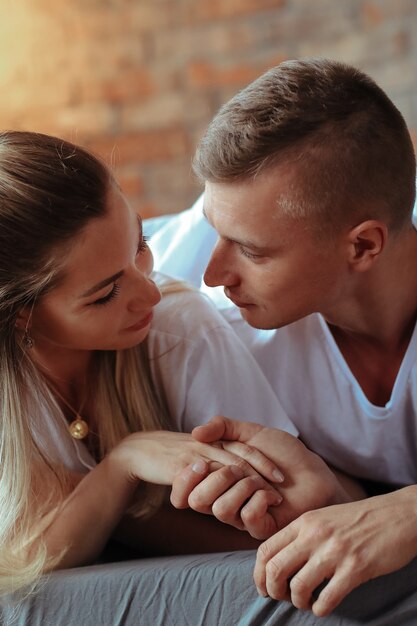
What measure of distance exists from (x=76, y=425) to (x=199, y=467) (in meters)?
0.29

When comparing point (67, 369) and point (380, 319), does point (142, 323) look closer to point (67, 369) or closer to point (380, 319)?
point (67, 369)

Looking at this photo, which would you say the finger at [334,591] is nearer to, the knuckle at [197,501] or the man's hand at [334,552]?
the man's hand at [334,552]

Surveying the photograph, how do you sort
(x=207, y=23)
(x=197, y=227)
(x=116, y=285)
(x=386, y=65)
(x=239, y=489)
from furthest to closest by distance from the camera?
1. (x=207, y=23)
2. (x=386, y=65)
3. (x=197, y=227)
4. (x=116, y=285)
5. (x=239, y=489)

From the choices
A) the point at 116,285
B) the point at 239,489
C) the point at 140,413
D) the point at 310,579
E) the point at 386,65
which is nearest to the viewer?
the point at 310,579

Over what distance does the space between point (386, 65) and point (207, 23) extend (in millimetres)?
659

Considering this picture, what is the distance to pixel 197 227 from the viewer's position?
1924 mm

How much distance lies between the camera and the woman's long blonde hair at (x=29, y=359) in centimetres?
131

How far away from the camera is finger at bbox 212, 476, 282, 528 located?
4.05 feet

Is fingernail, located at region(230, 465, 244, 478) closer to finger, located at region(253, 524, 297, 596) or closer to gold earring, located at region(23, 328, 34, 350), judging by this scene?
finger, located at region(253, 524, 297, 596)

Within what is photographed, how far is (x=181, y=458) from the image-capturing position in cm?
132

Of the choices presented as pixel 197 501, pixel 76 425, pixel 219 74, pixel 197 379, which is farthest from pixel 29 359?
pixel 219 74

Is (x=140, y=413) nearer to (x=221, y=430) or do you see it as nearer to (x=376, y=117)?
(x=221, y=430)

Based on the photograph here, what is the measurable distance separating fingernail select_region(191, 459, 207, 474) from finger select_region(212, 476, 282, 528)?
0.16 ft

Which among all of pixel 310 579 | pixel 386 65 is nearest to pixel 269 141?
pixel 310 579
